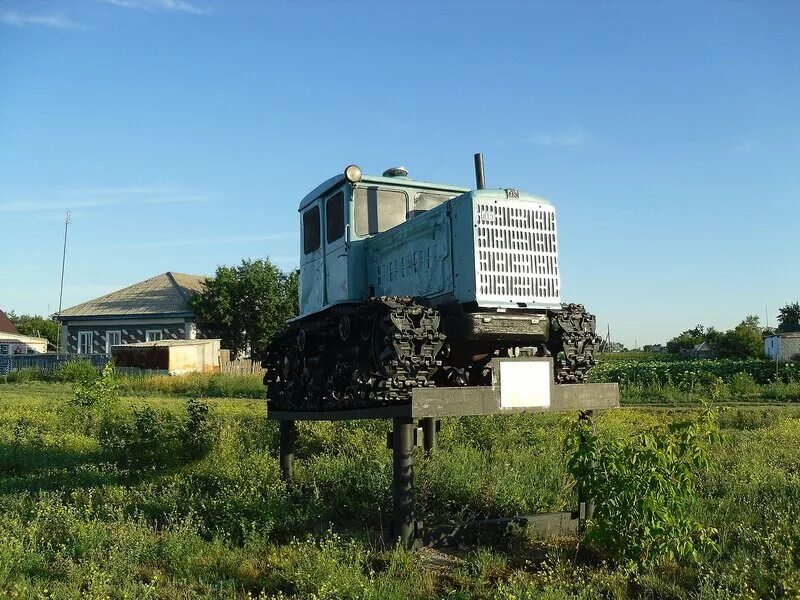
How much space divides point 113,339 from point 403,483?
39.2 m

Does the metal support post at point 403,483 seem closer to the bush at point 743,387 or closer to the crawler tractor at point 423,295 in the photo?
the crawler tractor at point 423,295

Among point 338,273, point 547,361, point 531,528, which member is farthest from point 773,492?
point 338,273

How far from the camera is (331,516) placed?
8391 mm

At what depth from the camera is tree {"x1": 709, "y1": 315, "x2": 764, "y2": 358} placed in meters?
50.1

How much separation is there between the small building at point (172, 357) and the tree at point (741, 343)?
34.6m

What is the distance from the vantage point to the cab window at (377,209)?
8648 mm

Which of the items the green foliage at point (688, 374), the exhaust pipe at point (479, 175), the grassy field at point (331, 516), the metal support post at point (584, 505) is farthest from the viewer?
the green foliage at point (688, 374)

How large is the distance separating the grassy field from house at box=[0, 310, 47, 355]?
5380 centimetres

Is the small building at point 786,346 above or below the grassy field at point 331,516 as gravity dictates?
above

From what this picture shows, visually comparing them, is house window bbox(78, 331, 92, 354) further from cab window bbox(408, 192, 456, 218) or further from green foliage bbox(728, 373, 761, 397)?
cab window bbox(408, 192, 456, 218)

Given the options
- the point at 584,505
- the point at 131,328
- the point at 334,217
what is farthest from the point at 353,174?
the point at 131,328

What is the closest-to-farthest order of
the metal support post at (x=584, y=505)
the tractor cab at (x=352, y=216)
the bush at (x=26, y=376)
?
the metal support post at (x=584, y=505) < the tractor cab at (x=352, y=216) < the bush at (x=26, y=376)

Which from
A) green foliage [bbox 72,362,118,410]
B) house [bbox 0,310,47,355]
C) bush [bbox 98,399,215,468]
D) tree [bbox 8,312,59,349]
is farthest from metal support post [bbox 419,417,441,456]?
tree [bbox 8,312,59,349]

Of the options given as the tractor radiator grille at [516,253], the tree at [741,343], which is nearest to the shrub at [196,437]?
the tractor radiator grille at [516,253]
